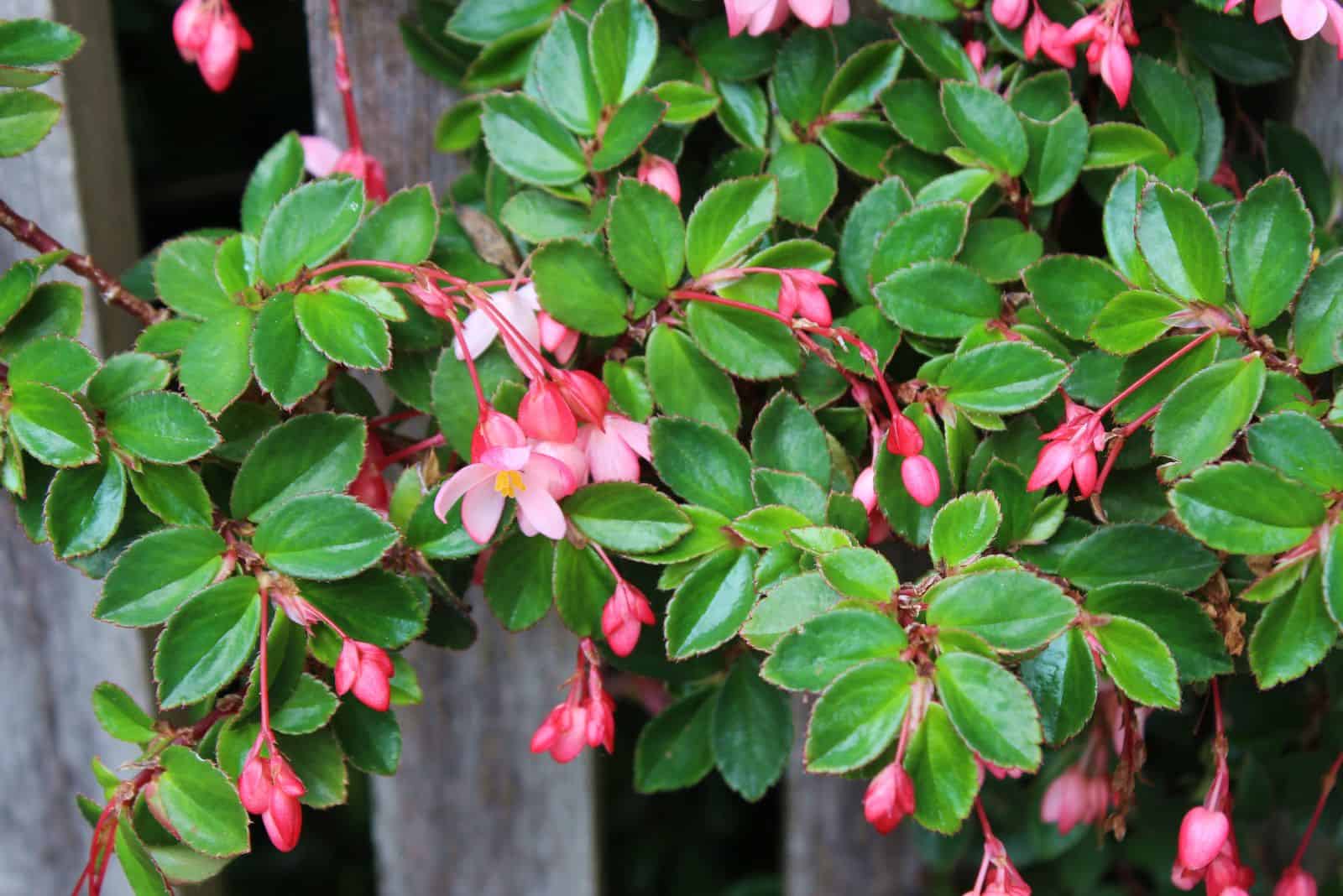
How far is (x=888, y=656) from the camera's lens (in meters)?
0.63

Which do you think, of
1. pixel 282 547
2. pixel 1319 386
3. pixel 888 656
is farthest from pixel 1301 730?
pixel 282 547

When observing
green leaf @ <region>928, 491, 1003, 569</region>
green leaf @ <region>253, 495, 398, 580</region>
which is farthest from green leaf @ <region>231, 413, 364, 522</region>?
green leaf @ <region>928, 491, 1003, 569</region>

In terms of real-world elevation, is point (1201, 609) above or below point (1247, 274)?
below

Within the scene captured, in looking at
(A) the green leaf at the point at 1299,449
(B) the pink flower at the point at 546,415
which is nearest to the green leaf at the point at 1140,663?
(A) the green leaf at the point at 1299,449

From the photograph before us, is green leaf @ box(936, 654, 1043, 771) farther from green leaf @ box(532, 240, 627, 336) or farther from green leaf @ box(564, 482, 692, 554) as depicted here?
green leaf @ box(532, 240, 627, 336)

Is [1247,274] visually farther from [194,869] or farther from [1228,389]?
[194,869]

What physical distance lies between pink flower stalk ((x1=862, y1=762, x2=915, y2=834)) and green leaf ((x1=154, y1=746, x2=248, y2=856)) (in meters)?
0.36

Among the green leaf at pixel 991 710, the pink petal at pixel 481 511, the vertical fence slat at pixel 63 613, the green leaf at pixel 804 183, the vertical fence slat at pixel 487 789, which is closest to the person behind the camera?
the green leaf at pixel 991 710

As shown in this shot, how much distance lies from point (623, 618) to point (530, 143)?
327mm

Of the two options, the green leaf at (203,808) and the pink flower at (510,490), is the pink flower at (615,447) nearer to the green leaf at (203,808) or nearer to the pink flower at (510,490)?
the pink flower at (510,490)

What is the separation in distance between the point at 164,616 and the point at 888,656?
1.36 ft

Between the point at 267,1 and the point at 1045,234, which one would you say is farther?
the point at 267,1

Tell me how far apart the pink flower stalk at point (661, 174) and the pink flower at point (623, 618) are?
0.26 m

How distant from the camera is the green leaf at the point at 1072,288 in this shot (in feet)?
2.39
